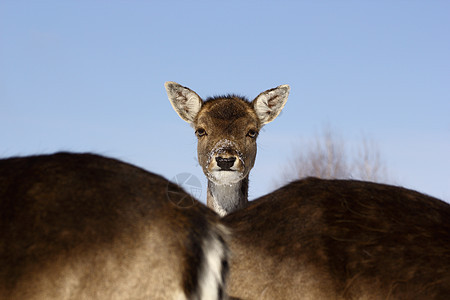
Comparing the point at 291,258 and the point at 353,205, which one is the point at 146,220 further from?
the point at 353,205

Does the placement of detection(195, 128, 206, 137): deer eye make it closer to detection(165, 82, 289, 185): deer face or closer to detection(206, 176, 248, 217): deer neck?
detection(165, 82, 289, 185): deer face

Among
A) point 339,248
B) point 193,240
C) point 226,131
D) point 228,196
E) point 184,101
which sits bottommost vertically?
point 228,196

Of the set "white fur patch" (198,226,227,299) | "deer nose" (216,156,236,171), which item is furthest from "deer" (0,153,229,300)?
"deer nose" (216,156,236,171)

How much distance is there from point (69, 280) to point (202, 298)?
66 cm

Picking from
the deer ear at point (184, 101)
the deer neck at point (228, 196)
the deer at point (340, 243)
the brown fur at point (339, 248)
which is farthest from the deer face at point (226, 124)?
the brown fur at point (339, 248)

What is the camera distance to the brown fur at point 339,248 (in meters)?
4.03

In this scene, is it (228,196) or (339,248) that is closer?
(339,248)

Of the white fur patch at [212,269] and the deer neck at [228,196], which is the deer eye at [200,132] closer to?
the deer neck at [228,196]

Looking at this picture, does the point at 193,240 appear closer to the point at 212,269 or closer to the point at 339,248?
the point at 212,269

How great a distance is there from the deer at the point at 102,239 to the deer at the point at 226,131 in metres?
5.63

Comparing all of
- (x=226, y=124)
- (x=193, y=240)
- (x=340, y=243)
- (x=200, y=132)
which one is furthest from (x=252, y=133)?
(x=193, y=240)

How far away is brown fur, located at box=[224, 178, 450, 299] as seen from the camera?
403 centimetres

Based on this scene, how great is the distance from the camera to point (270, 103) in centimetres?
1034

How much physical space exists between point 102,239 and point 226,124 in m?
6.49
